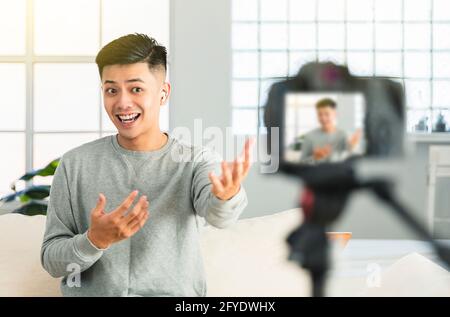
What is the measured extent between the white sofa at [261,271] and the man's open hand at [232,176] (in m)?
0.18

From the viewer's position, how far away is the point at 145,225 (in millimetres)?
593

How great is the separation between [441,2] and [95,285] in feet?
1.89

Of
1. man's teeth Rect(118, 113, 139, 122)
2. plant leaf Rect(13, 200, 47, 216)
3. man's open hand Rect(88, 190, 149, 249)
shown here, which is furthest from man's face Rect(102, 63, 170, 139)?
plant leaf Rect(13, 200, 47, 216)

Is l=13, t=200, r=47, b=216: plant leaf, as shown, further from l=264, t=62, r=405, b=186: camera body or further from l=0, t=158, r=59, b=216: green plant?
l=264, t=62, r=405, b=186: camera body

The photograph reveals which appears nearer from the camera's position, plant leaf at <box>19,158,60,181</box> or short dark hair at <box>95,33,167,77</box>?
short dark hair at <box>95,33,167,77</box>

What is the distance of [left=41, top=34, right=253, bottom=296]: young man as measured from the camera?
592mm

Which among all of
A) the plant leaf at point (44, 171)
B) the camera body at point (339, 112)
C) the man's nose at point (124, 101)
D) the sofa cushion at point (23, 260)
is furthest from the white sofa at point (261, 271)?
the plant leaf at point (44, 171)

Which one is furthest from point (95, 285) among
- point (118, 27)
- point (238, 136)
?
point (118, 27)

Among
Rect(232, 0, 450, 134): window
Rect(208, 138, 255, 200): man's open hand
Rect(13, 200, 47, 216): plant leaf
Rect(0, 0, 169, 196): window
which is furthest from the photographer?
Rect(0, 0, 169, 196): window

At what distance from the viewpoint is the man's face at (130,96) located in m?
0.59

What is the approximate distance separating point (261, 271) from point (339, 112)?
22cm

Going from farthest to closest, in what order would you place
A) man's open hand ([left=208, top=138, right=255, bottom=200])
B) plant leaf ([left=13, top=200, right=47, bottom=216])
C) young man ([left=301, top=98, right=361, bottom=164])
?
plant leaf ([left=13, top=200, right=47, bottom=216])
young man ([left=301, top=98, right=361, bottom=164])
man's open hand ([left=208, top=138, right=255, bottom=200])

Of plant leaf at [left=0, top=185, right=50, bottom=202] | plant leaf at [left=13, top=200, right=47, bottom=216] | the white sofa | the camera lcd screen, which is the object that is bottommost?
the white sofa
